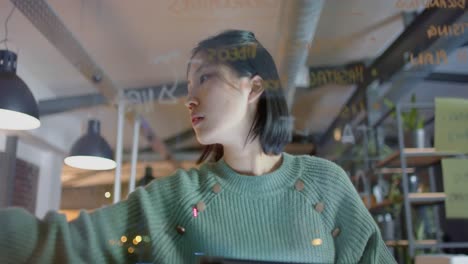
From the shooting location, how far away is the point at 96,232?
399 millimetres

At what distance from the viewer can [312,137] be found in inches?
20.1

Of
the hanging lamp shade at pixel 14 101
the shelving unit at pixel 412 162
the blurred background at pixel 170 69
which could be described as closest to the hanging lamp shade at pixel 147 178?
the blurred background at pixel 170 69

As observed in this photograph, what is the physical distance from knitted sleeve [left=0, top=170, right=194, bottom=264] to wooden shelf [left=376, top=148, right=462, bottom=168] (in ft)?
1.07

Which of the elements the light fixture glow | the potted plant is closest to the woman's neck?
the light fixture glow

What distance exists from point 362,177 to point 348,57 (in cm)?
17

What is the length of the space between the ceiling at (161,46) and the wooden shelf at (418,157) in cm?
11

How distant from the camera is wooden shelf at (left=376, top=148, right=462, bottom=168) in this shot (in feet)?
1.77

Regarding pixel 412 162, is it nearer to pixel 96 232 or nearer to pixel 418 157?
pixel 418 157

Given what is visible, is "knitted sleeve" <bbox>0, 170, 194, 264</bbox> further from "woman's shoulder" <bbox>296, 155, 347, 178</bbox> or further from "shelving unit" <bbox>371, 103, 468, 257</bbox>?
"shelving unit" <bbox>371, 103, 468, 257</bbox>

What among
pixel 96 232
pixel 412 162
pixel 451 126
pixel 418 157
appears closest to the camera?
pixel 96 232

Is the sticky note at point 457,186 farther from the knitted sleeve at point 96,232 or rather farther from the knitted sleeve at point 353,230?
the knitted sleeve at point 96,232

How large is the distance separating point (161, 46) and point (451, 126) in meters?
0.35

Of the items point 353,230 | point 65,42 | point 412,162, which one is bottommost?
point 353,230

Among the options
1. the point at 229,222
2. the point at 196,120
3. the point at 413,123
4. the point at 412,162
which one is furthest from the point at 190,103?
the point at 412,162
